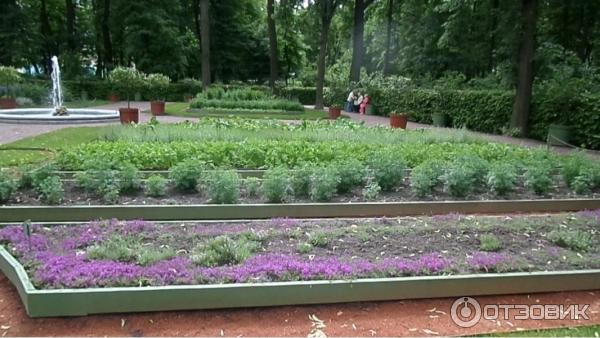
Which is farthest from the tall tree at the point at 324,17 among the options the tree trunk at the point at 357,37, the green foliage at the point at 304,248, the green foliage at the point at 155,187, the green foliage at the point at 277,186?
the green foliage at the point at 304,248

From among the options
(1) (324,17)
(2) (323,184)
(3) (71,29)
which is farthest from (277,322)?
(3) (71,29)

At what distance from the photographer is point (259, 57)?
4303 cm

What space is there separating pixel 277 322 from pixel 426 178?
3.75 metres

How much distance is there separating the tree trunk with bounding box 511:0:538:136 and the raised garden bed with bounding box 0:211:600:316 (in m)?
11.0

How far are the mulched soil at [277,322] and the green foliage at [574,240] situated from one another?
108 centimetres

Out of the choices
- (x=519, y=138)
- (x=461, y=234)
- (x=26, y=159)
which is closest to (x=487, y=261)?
(x=461, y=234)

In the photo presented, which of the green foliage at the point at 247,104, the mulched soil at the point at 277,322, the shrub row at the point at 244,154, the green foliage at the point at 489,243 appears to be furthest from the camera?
the green foliage at the point at 247,104

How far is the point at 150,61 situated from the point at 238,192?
3347 centimetres

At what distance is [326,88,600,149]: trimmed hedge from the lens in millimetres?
13727

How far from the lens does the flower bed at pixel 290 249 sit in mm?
3916

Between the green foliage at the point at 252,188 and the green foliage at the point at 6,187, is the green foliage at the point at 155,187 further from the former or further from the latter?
the green foliage at the point at 6,187

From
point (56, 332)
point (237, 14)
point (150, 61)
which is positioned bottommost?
point (56, 332)

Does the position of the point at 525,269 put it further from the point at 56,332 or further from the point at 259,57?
the point at 259,57

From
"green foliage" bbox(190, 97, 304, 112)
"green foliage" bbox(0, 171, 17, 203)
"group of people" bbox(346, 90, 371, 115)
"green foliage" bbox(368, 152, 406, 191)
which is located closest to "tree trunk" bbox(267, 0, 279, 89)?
"group of people" bbox(346, 90, 371, 115)
